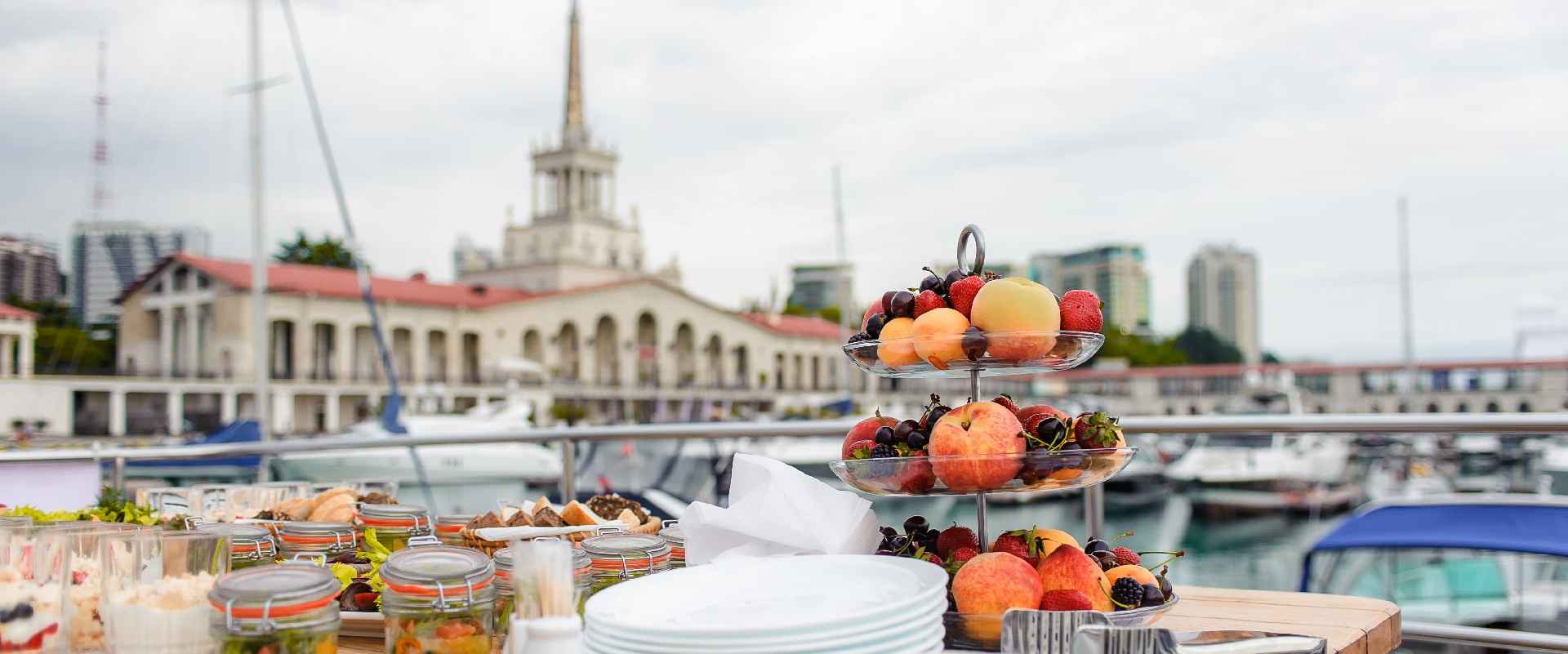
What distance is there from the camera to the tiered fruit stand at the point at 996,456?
53.1 inches

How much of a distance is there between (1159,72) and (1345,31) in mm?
9367

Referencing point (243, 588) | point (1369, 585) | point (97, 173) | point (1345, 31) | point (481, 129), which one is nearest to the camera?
point (243, 588)

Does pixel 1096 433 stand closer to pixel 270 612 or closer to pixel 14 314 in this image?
pixel 270 612

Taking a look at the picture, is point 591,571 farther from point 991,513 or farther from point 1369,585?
point 991,513

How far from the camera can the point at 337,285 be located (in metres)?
46.3

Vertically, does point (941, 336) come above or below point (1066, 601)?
above

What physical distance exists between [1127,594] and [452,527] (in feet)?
3.67

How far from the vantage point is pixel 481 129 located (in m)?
57.1

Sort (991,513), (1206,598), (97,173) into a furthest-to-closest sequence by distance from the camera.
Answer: (97,173) → (991,513) → (1206,598)

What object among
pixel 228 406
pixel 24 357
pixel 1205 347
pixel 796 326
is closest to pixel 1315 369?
pixel 796 326

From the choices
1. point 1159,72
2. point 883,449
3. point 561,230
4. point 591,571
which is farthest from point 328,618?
point 561,230

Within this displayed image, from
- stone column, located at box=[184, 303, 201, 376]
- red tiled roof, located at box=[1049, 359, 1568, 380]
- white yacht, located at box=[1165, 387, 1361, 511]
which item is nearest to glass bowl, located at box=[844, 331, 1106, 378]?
white yacht, located at box=[1165, 387, 1361, 511]

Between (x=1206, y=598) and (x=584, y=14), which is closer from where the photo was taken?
(x=1206, y=598)

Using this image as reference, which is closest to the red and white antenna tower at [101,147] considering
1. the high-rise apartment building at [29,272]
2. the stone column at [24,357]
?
the stone column at [24,357]
